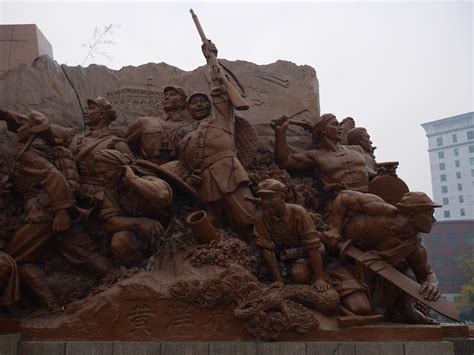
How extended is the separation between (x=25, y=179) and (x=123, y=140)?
1.40m

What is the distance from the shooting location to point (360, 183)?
6516mm

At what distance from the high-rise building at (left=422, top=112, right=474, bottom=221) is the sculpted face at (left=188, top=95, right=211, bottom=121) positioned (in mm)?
32620

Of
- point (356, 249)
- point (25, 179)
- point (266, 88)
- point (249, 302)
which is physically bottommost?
point (249, 302)

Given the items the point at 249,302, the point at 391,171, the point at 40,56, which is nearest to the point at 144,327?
the point at 249,302

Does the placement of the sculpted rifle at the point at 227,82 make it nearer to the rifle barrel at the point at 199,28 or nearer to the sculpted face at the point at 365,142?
the rifle barrel at the point at 199,28

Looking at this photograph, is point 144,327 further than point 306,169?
No

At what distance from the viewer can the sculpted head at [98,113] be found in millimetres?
6641

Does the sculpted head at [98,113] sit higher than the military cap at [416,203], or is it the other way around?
the sculpted head at [98,113]

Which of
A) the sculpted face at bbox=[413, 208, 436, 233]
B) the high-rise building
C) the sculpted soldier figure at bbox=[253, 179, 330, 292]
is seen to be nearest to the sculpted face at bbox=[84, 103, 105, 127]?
the sculpted soldier figure at bbox=[253, 179, 330, 292]

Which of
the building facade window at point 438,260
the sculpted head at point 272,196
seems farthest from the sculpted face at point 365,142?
the building facade window at point 438,260

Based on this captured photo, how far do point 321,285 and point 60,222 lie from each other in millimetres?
3029

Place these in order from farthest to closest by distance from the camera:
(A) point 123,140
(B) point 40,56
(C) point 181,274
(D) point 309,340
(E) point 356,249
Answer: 1. (B) point 40,56
2. (A) point 123,140
3. (E) point 356,249
4. (C) point 181,274
5. (D) point 309,340

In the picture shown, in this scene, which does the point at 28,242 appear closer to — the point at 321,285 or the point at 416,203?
the point at 321,285

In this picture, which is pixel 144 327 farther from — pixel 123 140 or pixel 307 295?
pixel 123 140
